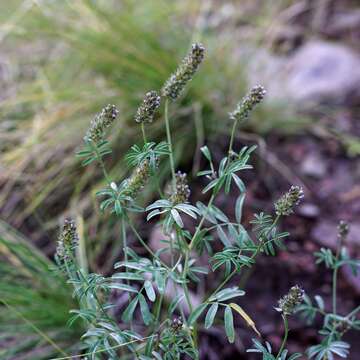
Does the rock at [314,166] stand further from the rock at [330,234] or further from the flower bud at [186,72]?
the flower bud at [186,72]

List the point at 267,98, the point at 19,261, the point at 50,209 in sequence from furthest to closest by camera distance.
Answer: the point at 267,98 → the point at 50,209 → the point at 19,261

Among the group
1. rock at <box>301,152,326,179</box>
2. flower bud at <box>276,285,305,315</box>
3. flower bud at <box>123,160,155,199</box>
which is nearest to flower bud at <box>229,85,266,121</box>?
flower bud at <box>123,160,155,199</box>

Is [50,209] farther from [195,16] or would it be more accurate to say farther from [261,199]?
[195,16]

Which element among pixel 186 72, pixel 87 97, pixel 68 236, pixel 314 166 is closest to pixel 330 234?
pixel 314 166

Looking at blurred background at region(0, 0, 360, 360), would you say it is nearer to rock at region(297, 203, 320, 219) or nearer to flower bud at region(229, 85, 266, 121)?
rock at region(297, 203, 320, 219)

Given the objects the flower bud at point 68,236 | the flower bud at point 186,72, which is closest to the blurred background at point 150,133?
the flower bud at point 68,236

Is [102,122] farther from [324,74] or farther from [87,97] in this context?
[324,74]

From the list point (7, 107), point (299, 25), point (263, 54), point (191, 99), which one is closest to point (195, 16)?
point (263, 54)

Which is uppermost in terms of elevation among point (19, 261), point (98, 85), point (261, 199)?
point (98, 85)
